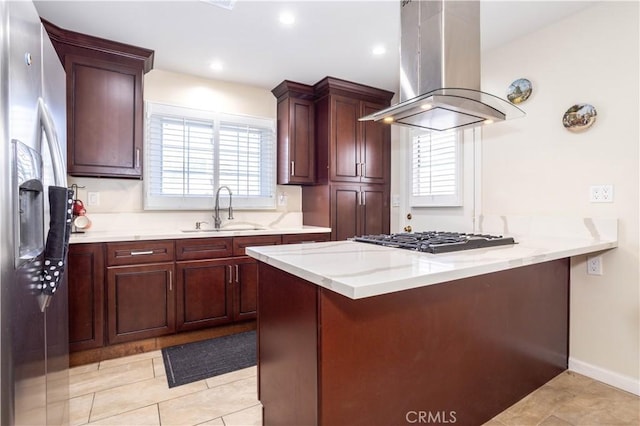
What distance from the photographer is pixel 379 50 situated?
2.76m

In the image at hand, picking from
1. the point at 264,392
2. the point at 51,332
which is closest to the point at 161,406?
the point at 264,392

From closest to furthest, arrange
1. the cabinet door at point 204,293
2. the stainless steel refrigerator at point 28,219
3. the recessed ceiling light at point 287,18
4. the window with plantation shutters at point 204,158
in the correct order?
the stainless steel refrigerator at point 28,219
the recessed ceiling light at point 287,18
the cabinet door at point 204,293
the window with plantation shutters at point 204,158

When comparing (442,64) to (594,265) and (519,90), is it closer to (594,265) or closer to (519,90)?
(519,90)

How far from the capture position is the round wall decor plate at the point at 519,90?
2471 millimetres

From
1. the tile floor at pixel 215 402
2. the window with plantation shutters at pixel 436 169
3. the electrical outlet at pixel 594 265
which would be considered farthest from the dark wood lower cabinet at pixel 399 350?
the window with plantation shutters at pixel 436 169

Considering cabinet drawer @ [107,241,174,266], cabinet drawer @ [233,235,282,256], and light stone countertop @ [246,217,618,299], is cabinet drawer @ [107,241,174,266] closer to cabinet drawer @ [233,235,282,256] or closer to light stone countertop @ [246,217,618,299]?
cabinet drawer @ [233,235,282,256]

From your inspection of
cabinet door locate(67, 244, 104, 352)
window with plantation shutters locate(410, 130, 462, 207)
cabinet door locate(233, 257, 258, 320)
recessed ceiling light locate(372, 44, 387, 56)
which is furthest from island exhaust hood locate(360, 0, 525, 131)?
cabinet door locate(67, 244, 104, 352)

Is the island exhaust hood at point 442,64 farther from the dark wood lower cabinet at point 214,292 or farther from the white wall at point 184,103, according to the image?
the white wall at point 184,103

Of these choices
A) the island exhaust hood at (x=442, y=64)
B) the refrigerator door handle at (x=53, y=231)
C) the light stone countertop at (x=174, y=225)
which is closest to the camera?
the refrigerator door handle at (x=53, y=231)

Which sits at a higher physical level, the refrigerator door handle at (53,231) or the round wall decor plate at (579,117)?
the round wall decor plate at (579,117)

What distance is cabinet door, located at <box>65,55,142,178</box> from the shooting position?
8.19ft

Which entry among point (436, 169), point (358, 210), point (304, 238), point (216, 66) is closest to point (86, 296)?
point (304, 238)

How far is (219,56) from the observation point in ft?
9.34

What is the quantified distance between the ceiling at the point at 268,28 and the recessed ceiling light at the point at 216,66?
0.12 ft
